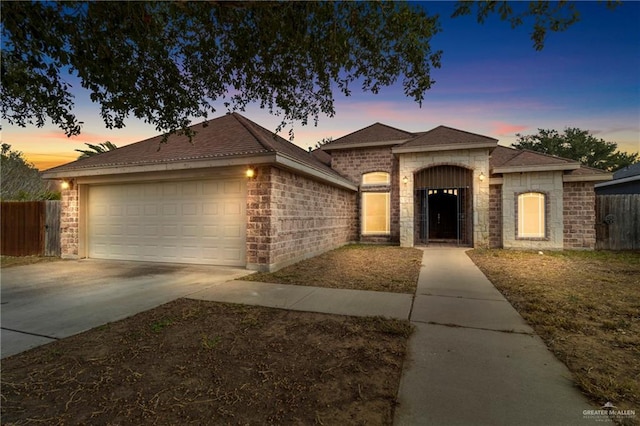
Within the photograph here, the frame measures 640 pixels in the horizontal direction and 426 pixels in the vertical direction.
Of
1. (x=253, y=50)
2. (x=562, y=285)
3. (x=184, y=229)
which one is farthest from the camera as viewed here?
(x=184, y=229)

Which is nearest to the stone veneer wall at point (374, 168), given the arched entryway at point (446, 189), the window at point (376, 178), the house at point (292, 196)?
the house at point (292, 196)

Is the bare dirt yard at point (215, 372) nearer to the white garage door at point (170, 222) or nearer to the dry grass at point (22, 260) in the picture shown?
the white garage door at point (170, 222)

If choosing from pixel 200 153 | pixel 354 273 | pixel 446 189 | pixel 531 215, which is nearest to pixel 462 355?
pixel 354 273

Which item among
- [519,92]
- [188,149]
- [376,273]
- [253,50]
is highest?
[519,92]

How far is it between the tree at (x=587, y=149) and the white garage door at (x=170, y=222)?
108ft

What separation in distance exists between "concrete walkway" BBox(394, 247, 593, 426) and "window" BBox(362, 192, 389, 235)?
9.50m

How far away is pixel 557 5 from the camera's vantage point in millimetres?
3322

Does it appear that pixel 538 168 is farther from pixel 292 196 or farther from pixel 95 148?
pixel 95 148

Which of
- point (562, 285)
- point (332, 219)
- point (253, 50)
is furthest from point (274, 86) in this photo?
point (332, 219)

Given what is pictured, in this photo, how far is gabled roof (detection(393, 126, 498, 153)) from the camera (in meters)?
11.7

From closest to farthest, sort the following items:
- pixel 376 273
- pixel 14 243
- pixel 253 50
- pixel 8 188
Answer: pixel 253 50 → pixel 376 273 → pixel 14 243 → pixel 8 188

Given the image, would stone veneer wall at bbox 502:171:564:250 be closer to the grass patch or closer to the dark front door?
the dark front door

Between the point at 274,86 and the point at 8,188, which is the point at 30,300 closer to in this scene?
the point at 274,86

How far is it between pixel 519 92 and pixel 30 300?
13.8 m
